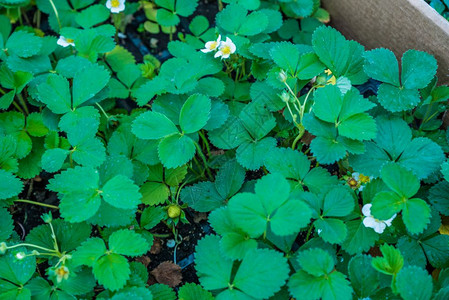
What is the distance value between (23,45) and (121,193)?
39.6 inches

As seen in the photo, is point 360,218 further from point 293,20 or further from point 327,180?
point 293,20

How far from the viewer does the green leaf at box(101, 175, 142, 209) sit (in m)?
1.77

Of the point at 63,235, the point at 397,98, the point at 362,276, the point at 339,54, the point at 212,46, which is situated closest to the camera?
the point at 362,276

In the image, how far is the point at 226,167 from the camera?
2.02 metres

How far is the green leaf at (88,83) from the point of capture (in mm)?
2107

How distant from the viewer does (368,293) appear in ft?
5.45

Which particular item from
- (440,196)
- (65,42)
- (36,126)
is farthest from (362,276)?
(65,42)

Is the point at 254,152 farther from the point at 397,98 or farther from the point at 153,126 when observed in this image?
the point at 397,98

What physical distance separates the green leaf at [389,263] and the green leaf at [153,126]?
0.91m

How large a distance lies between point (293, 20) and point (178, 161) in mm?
1123

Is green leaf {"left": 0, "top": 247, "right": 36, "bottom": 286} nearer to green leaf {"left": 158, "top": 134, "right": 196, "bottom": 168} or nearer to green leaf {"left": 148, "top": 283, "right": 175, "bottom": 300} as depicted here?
green leaf {"left": 148, "top": 283, "right": 175, "bottom": 300}

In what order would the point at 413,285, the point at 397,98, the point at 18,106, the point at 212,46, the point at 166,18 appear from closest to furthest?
the point at 413,285
the point at 397,98
the point at 212,46
the point at 18,106
the point at 166,18

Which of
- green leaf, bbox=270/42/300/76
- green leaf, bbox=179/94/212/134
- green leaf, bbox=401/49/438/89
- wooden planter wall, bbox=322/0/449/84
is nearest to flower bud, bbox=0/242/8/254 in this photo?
green leaf, bbox=179/94/212/134

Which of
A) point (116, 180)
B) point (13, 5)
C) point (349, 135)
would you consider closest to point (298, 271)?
point (349, 135)
